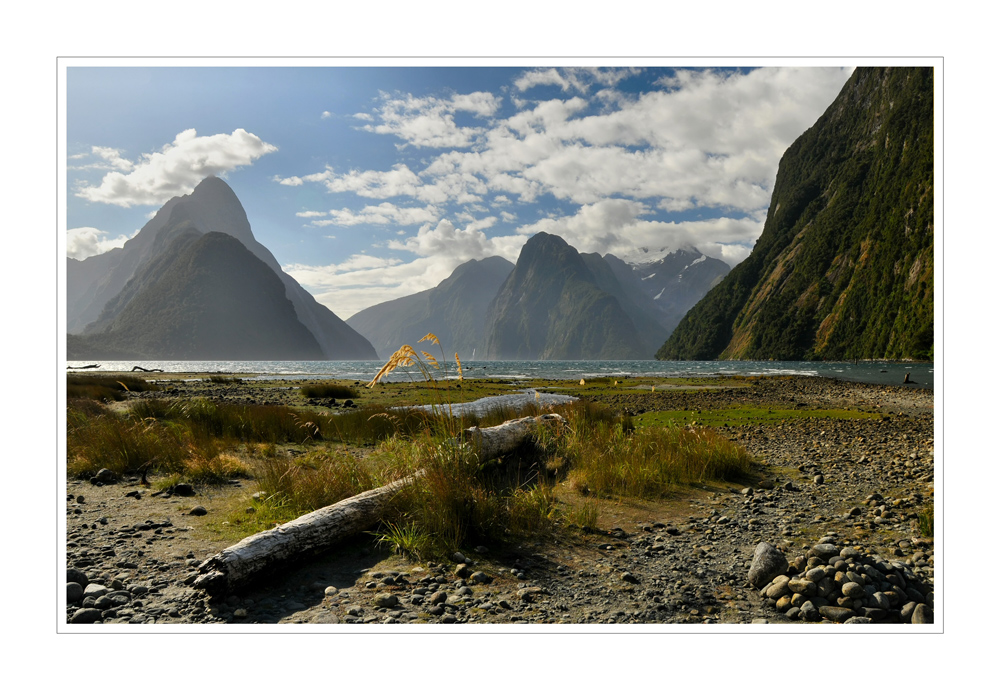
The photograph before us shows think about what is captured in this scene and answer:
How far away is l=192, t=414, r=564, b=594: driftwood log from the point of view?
11.1 feet

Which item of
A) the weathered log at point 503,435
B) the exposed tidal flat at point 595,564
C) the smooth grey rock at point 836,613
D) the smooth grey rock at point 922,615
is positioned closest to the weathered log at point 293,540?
the exposed tidal flat at point 595,564

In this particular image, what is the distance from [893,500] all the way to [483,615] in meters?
6.06

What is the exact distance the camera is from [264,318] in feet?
457

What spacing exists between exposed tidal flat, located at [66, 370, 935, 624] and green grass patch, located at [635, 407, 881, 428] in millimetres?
7041

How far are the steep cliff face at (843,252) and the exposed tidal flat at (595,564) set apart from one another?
16623mm

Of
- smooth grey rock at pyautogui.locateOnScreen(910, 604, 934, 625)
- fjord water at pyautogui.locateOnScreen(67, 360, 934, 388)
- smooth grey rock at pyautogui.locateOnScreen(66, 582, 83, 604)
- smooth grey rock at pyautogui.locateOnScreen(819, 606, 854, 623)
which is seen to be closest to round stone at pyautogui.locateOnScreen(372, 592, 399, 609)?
smooth grey rock at pyautogui.locateOnScreen(66, 582, 83, 604)

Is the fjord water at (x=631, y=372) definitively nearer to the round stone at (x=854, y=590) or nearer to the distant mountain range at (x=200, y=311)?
the distant mountain range at (x=200, y=311)

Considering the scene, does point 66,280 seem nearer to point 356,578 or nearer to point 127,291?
point 356,578

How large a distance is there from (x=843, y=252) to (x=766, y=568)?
341ft

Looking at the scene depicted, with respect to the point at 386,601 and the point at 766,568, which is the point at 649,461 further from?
the point at 386,601

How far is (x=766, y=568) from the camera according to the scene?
3.60 m

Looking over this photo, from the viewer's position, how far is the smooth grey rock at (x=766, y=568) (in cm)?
360
